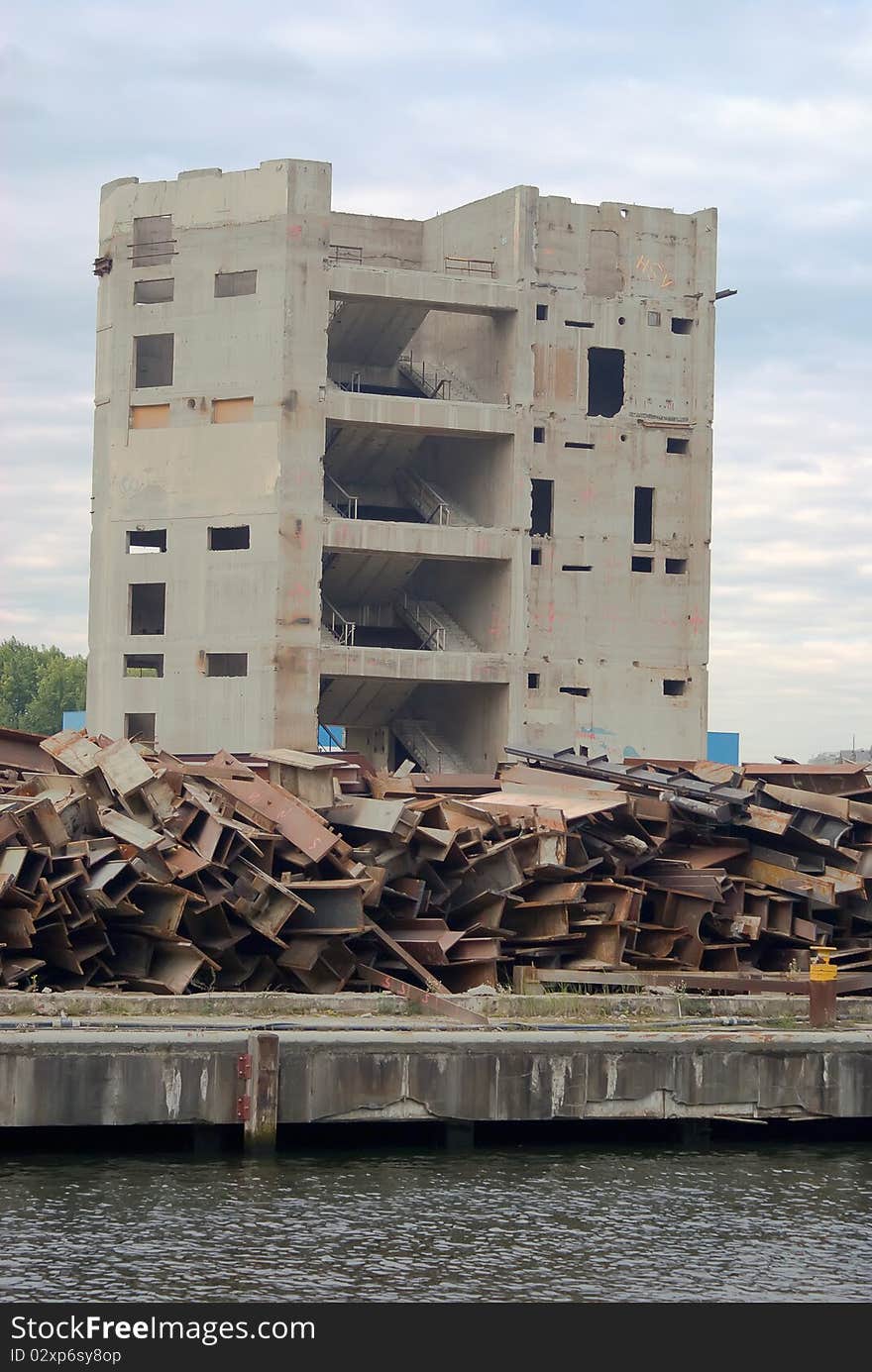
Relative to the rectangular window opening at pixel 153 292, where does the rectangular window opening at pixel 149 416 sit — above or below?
below

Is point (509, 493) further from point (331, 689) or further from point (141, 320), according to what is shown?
point (141, 320)

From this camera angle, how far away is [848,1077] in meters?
20.4

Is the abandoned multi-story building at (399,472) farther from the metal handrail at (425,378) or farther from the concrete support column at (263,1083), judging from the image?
the concrete support column at (263,1083)

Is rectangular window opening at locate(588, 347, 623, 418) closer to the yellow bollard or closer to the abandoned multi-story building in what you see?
the abandoned multi-story building

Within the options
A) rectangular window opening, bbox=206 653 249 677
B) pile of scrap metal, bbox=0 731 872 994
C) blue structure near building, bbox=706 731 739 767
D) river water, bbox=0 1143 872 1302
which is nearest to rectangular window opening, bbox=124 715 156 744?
rectangular window opening, bbox=206 653 249 677

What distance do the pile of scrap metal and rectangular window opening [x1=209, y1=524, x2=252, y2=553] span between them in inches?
1044

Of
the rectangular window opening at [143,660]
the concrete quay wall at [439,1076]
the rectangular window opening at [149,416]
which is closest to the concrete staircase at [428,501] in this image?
the rectangular window opening at [149,416]

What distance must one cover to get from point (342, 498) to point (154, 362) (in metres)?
7.00

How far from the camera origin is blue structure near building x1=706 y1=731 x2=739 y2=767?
75.0 metres

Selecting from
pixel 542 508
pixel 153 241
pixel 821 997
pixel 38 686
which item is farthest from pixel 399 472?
pixel 38 686

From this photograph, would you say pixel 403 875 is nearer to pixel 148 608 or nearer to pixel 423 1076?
pixel 423 1076

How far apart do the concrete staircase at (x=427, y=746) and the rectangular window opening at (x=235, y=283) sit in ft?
44.6

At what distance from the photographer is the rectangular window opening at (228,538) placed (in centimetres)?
→ 5512
